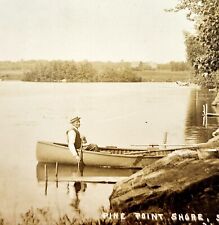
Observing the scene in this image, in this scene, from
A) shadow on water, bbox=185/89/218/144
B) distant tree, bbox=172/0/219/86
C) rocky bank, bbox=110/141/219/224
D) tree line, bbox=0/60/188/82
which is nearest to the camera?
rocky bank, bbox=110/141/219/224

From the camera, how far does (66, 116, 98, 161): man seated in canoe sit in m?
3.72

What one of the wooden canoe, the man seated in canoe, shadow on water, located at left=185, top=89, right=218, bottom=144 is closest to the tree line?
the man seated in canoe

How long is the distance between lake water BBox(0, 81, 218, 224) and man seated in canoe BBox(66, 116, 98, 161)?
7cm

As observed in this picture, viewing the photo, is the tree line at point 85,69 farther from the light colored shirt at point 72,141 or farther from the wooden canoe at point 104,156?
the wooden canoe at point 104,156

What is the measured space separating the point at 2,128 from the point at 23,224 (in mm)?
944

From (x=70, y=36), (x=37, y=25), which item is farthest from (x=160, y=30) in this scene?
(x=37, y=25)

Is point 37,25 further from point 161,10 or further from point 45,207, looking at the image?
point 45,207

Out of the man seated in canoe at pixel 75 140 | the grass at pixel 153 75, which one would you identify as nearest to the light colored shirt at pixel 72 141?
the man seated in canoe at pixel 75 140

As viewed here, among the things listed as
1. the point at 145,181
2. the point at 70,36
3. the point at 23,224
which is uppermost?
the point at 70,36

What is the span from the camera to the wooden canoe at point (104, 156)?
4.09 metres

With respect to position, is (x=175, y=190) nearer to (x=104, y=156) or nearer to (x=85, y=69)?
(x=85, y=69)

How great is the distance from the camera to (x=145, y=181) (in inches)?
124

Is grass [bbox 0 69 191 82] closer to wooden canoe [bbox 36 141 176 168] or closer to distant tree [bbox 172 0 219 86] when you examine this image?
distant tree [bbox 172 0 219 86]

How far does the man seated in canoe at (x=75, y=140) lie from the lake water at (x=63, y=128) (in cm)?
7
